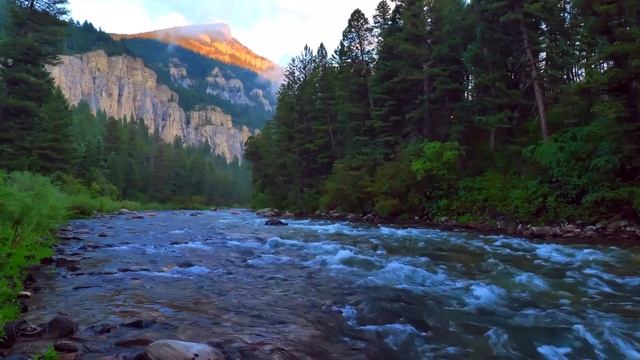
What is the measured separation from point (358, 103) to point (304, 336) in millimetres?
36457

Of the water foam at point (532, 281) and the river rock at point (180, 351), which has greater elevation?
the river rock at point (180, 351)

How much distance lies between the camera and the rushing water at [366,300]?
6125 millimetres

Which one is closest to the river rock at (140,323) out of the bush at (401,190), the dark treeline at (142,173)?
the bush at (401,190)

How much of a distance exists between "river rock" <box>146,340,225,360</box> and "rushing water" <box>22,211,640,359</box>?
442 millimetres

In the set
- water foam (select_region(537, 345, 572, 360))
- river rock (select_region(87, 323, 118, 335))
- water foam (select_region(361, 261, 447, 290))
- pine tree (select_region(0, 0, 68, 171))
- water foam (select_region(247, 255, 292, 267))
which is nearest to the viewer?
water foam (select_region(537, 345, 572, 360))

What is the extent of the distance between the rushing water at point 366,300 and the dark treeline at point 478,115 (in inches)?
Result: 271

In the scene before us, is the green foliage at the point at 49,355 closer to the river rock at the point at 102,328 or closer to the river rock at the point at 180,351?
the river rock at the point at 180,351

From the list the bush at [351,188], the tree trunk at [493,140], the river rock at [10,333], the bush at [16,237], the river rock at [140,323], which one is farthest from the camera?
the bush at [351,188]

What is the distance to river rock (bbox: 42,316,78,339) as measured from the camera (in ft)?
18.7

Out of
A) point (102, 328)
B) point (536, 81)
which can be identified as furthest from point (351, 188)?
point (102, 328)

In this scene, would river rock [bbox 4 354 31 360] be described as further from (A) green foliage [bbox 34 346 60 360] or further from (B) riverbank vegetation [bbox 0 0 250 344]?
(B) riverbank vegetation [bbox 0 0 250 344]

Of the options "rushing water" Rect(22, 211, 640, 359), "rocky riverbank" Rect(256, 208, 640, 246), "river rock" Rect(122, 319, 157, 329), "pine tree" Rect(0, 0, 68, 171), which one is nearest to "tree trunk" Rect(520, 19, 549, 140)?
"rocky riverbank" Rect(256, 208, 640, 246)

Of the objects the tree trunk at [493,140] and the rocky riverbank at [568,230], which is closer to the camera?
the rocky riverbank at [568,230]

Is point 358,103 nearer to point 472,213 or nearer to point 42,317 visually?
point 472,213
